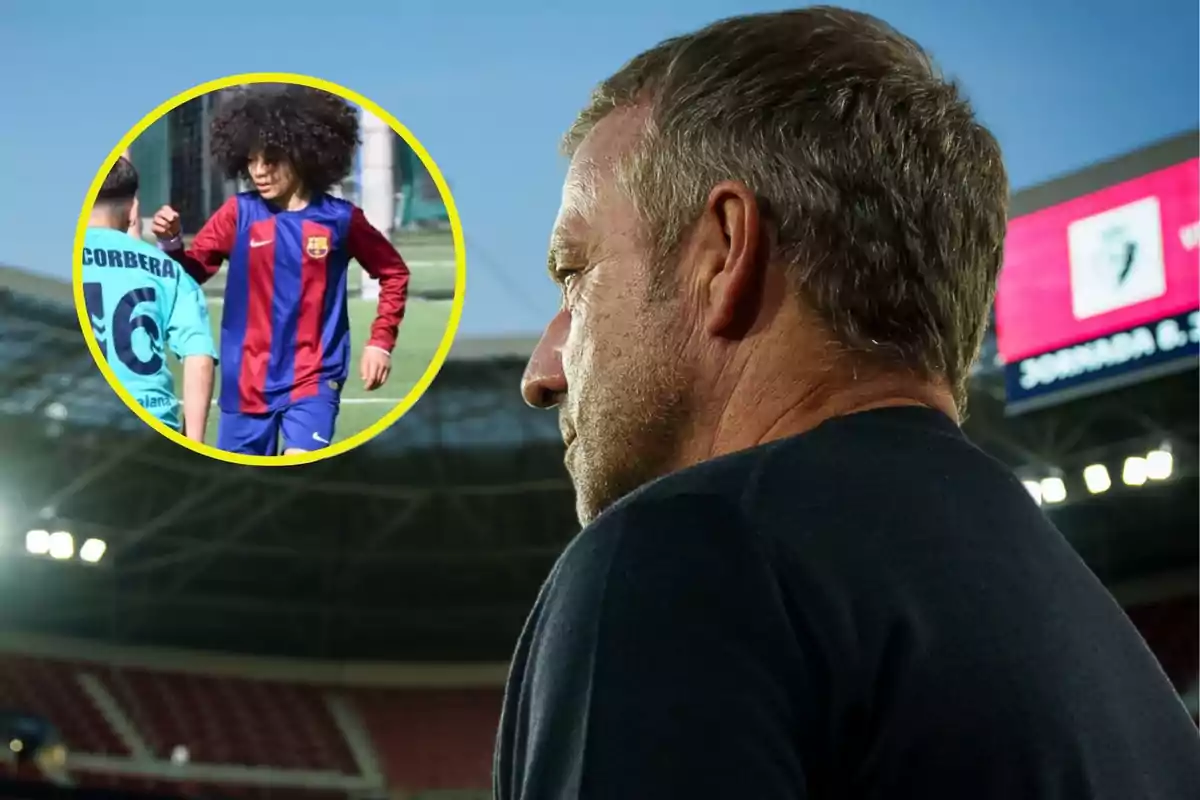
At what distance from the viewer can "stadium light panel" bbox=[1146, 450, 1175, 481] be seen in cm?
631

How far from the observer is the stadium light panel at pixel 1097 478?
6574 mm

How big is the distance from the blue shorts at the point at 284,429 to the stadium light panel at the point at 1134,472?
5.30 meters

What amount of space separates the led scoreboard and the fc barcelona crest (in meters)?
2.79

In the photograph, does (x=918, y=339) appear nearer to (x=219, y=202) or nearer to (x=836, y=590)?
(x=836, y=590)

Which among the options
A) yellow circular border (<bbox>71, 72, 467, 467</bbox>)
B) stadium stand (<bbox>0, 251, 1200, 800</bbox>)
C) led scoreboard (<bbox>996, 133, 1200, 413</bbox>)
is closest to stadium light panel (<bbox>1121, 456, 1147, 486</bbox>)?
stadium stand (<bbox>0, 251, 1200, 800</bbox>)

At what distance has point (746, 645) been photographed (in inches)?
11.9

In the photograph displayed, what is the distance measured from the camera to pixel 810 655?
12.1 inches

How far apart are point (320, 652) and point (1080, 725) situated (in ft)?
26.2

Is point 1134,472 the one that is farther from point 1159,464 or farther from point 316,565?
point 316,565

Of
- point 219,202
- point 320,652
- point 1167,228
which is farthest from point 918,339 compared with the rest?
point 320,652

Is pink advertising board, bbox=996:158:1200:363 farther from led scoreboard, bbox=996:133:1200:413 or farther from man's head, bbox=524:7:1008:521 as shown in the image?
man's head, bbox=524:7:1008:521

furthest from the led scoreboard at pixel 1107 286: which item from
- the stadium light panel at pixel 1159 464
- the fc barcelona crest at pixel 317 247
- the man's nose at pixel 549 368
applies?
the man's nose at pixel 549 368

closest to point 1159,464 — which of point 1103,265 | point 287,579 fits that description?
point 1103,265

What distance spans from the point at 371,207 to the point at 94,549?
241 inches
